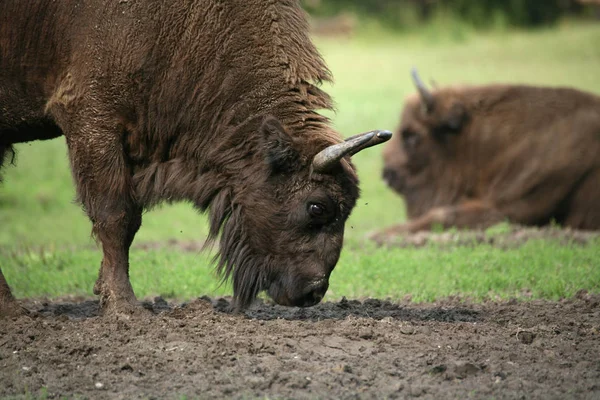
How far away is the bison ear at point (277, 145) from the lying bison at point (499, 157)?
528cm

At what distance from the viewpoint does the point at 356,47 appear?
28984 mm

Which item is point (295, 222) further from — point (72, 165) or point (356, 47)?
point (356, 47)

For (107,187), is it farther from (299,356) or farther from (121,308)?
(299,356)

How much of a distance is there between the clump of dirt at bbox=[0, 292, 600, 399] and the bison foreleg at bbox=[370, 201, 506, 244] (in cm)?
523

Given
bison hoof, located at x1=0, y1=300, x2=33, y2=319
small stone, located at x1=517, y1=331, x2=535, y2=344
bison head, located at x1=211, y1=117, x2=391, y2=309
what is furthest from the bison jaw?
bison hoof, located at x1=0, y1=300, x2=33, y2=319

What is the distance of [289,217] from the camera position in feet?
20.6

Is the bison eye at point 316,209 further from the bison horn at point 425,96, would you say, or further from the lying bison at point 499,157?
the bison horn at point 425,96

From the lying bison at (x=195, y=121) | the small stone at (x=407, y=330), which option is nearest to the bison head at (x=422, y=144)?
the lying bison at (x=195, y=121)

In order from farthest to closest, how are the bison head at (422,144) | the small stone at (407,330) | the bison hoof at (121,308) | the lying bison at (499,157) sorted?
the bison head at (422,144) < the lying bison at (499,157) < the bison hoof at (121,308) < the small stone at (407,330)

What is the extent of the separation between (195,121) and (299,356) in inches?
75.5

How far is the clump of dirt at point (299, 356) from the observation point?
5.10 metres

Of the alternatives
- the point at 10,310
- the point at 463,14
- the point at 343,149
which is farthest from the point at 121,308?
the point at 463,14

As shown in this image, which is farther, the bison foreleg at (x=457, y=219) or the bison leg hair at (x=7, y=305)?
the bison foreleg at (x=457, y=219)

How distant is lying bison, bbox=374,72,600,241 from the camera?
467 inches
